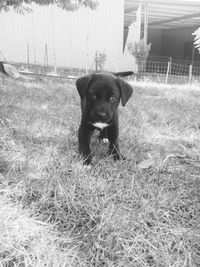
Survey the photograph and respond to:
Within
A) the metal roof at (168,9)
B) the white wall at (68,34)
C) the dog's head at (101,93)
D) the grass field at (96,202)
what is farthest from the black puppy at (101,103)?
the metal roof at (168,9)

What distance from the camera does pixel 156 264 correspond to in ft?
4.93

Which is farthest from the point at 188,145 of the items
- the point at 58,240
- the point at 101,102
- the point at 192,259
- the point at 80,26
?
the point at 80,26

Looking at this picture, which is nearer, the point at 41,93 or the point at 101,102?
the point at 101,102

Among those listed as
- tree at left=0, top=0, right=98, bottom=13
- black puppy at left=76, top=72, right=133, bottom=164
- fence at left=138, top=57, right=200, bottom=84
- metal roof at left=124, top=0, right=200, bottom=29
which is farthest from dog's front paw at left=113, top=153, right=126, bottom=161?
metal roof at left=124, top=0, right=200, bottom=29

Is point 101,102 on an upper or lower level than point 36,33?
Answer: lower

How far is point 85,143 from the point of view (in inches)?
108

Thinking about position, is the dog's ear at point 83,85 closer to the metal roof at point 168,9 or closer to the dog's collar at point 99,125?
the dog's collar at point 99,125

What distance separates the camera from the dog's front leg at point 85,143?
260cm

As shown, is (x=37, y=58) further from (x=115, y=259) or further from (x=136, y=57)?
(x=115, y=259)

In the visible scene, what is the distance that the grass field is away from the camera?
1.50 meters

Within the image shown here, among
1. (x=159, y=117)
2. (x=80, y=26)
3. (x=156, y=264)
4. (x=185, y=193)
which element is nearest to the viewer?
(x=156, y=264)

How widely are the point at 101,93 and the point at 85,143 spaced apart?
1.64ft

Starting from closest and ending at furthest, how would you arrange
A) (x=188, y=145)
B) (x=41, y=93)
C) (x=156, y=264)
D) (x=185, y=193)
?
(x=156, y=264) → (x=185, y=193) → (x=188, y=145) → (x=41, y=93)

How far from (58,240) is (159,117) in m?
3.29
